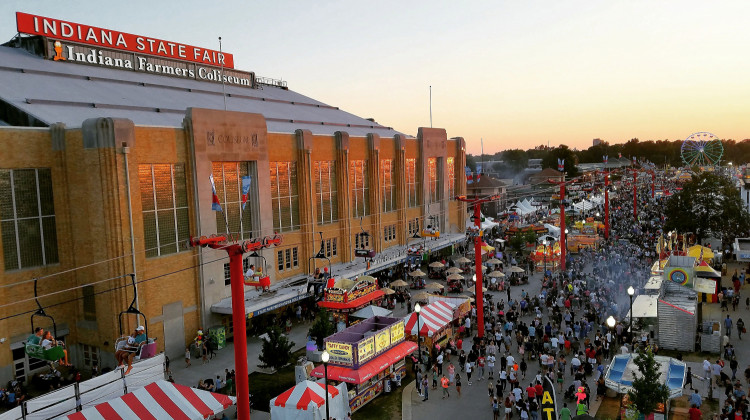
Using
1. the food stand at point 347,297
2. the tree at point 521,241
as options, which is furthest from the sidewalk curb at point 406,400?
the tree at point 521,241

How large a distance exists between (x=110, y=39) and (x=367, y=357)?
3714cm

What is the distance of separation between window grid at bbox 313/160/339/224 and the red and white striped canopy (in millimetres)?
24073

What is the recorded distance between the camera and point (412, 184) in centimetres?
5741

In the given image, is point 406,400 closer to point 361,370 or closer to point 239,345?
point 361,370

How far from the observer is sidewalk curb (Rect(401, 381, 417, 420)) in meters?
23.3

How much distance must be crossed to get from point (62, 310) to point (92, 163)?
8.01 meters

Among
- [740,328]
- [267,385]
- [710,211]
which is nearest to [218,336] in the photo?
[267,385]

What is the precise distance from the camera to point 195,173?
1321 inches

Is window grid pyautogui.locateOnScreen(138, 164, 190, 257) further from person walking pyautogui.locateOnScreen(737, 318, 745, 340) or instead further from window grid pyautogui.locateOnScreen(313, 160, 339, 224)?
person walking pyautogui.locateOnScreen(737, 318, 745, 340)

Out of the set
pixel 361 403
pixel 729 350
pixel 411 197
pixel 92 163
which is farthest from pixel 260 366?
pixel 411 197

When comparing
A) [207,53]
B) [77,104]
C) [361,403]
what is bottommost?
[361,403]

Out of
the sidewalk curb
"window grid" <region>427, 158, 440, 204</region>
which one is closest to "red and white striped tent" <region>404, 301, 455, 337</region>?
the sidewalk curb

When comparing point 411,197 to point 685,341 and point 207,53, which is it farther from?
point 685,341

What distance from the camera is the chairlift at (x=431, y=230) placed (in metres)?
51.5
